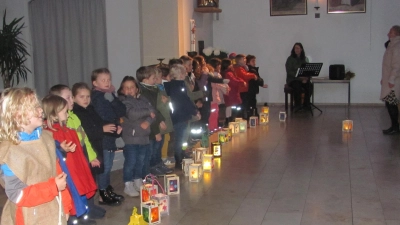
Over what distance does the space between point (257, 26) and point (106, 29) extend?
541 cm

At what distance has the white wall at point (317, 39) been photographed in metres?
12.7

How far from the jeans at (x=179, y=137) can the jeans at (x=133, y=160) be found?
3.45 ft

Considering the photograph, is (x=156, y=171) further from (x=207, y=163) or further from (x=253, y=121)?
(x=253, y=121)

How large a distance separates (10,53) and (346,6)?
770 cm

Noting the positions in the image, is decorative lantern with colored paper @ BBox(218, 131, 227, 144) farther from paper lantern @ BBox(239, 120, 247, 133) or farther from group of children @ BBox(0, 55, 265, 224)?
paper lantern @ BBox(239, 120, 247, 133)

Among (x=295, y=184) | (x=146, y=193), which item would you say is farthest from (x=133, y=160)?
(x=295, y=184)

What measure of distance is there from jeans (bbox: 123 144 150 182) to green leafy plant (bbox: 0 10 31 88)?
355 centimetres

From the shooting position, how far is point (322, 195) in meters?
5.35

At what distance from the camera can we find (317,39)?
12.9 meters

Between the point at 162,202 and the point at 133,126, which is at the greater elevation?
the point at 133,126

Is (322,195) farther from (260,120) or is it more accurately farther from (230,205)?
(260,120)

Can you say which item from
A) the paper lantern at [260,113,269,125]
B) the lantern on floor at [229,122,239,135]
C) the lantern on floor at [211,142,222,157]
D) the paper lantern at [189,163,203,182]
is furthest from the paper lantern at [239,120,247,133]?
the paper lantern at [189,163,203,182]

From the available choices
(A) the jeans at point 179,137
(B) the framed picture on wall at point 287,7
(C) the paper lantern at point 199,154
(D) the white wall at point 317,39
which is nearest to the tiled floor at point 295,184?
(C) the paper lantern at point 199,154

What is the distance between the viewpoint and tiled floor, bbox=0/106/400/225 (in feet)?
15.6
